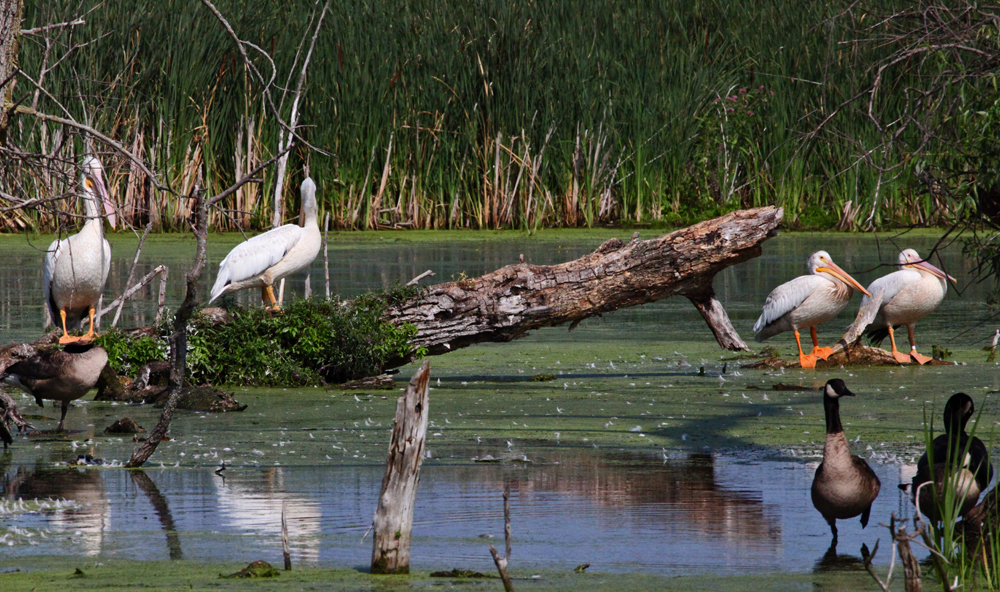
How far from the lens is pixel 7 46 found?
543cm

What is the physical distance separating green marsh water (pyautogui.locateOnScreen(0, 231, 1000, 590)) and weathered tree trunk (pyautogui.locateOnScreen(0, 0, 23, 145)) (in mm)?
1671

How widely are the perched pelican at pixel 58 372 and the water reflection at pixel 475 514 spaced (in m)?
0.91

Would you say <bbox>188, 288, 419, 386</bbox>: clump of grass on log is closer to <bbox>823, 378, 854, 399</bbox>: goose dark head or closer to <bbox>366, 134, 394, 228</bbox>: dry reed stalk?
<bbox>823, 378, 854, 399</bbox>: goose dark head

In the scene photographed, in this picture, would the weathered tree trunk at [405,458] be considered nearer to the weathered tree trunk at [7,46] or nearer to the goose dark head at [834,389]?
the goose dark head at [834,389]

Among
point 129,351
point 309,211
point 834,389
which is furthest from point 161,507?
point 309,211

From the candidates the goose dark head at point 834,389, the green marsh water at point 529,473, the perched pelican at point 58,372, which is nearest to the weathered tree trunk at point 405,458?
the green marsh water at point 529,473

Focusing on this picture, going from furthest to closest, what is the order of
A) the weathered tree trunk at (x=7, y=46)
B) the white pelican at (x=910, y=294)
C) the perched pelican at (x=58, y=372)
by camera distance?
the white pelican at (x=910, y=294) → the perched pelican at (x=58, y=372) → the weathered tree trunk at (x=7, y=46)

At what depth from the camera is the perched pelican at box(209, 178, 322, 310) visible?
10.4m

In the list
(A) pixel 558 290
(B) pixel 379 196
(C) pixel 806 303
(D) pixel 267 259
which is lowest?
(C) pixel 806 303

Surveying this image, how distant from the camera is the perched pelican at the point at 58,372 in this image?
A: 7.16 meters

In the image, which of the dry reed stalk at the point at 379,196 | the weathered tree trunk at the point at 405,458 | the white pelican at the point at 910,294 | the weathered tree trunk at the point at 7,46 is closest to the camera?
the weathered tree trunk at the point at 405,458

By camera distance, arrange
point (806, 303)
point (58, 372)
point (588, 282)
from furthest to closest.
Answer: point (806, 303), point (588, 282), point (58, 372)

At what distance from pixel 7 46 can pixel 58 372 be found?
231cm

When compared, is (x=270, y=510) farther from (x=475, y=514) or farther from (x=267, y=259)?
(x=267, y=259)
